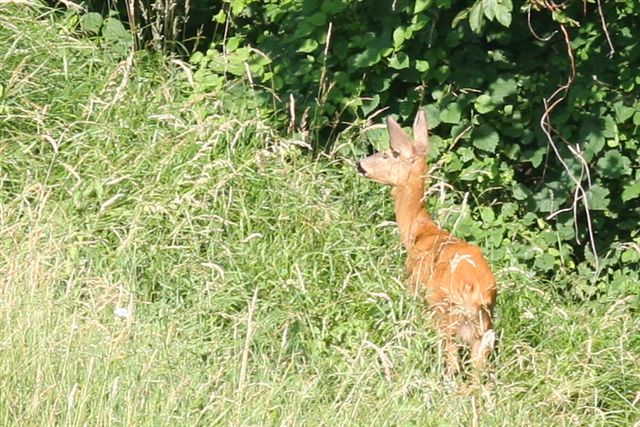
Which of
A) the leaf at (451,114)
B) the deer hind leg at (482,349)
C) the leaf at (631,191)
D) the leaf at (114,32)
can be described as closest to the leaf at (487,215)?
the leaf at (451,114)

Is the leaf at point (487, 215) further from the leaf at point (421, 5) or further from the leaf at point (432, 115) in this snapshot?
the leaf at point (421, 5)

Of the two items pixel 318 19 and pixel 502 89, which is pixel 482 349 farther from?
pixel 318 19

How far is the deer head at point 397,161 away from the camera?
6957mm

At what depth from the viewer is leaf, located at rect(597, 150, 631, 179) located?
756cm

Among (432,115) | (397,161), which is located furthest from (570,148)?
(397,161)

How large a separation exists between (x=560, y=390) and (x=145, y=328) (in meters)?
1.67

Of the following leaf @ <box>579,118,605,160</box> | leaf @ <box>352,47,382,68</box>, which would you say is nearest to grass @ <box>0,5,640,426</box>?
leaf @ <box>352,47,382,68</box>

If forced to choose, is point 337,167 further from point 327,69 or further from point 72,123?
point 72,123

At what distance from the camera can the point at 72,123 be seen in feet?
23.1

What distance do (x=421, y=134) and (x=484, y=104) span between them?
22.6 inches

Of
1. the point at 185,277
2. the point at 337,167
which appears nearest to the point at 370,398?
the point at 185,277

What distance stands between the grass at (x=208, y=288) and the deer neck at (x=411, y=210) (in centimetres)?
11

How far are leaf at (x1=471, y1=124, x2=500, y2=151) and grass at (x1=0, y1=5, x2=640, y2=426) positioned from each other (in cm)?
72

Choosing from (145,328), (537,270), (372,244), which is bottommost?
(537,270)
